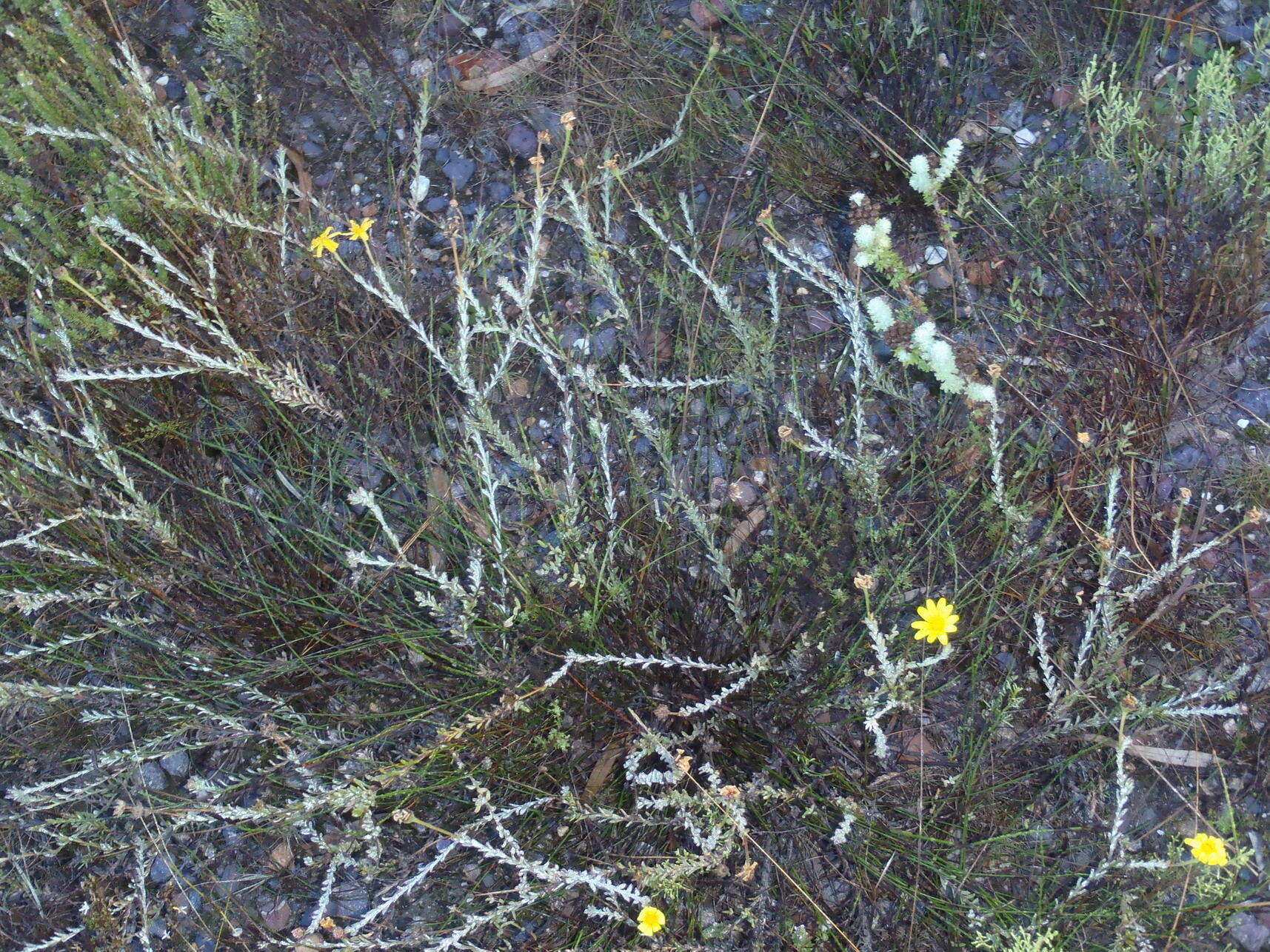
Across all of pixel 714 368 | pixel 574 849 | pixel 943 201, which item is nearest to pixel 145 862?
pixel 574 849

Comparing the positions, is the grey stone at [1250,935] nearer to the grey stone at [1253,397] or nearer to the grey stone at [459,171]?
the grey stone at [1253,397]

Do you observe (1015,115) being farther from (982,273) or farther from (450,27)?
(450,27)

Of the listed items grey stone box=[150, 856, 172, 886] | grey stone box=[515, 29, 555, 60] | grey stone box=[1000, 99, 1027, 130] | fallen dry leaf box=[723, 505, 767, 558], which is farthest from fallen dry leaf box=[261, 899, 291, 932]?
grey stone box=[1000, 99, 1027, 130]

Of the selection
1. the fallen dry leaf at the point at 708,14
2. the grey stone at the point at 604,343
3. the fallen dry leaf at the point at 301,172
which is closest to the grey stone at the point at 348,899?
the grey stone at the point at 604,343

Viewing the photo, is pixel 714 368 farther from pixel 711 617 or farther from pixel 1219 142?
pixel 1219 142

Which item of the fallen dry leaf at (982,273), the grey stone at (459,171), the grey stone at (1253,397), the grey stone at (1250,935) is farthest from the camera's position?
the grey stone at (459,171)

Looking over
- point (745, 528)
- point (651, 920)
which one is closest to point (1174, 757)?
point (745, 528)

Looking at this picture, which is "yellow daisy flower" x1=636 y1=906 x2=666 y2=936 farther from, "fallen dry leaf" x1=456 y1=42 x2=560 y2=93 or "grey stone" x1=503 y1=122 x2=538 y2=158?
"fallen dry leaf" x1=456 y1=42 x2=560 y2=93
